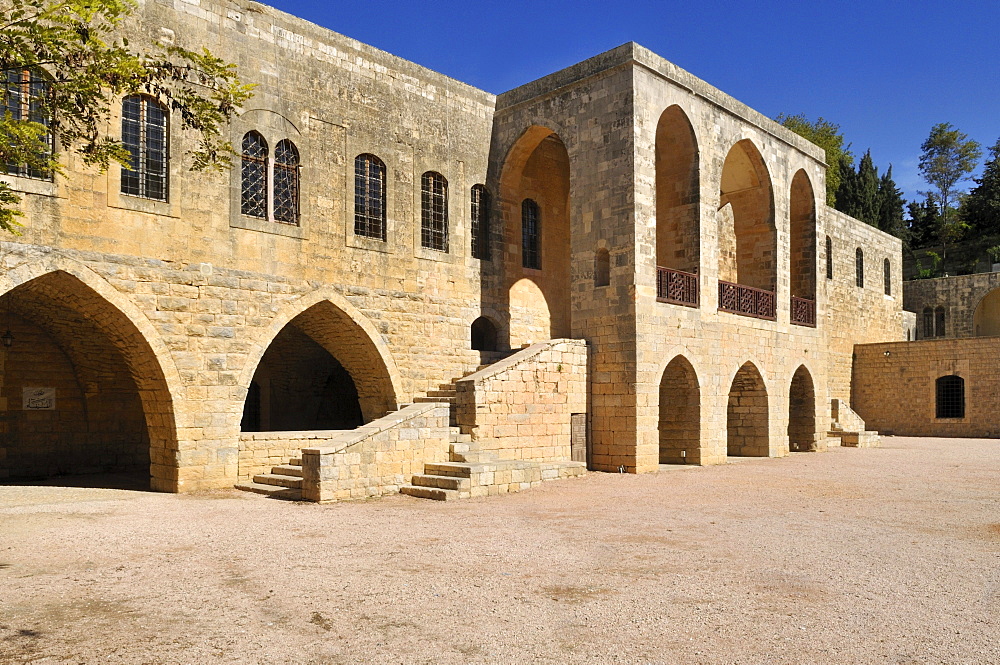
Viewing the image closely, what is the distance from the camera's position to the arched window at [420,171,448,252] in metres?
14.2

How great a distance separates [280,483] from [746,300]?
10.1m

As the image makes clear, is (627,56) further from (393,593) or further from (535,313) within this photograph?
(393,593)

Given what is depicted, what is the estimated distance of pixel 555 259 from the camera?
1655 cm

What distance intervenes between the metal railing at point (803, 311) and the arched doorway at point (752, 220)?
1.37 metres

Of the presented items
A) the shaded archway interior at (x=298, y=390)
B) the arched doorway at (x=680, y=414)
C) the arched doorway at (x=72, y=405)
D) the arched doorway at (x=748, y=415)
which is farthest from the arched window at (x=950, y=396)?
the arched doorway at (x=72, y=405)

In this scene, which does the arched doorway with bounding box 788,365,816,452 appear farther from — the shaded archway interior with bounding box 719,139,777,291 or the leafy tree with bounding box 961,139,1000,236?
the leafy tree with bounding box 961,139,1000,236

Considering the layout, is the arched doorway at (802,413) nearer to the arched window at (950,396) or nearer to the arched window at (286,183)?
the arched window at (950,396)

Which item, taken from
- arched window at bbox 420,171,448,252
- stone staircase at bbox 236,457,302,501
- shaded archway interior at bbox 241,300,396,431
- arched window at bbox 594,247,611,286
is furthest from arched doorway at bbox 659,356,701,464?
stone staircase at bbox 236,457,302,501

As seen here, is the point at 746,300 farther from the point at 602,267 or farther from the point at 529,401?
the point at 529,401

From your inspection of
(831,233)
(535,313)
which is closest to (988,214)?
(831,233)

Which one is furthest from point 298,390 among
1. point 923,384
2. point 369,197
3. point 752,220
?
point 923,384

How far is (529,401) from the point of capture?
12.5 meters

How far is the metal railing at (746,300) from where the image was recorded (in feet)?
51.3

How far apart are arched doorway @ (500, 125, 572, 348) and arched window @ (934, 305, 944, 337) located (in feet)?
72.7
